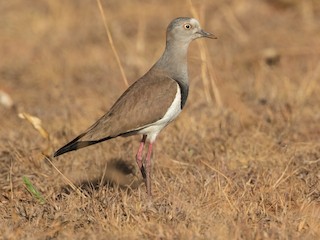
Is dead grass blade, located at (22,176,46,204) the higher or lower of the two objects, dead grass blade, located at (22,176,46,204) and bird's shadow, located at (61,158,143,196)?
the higher

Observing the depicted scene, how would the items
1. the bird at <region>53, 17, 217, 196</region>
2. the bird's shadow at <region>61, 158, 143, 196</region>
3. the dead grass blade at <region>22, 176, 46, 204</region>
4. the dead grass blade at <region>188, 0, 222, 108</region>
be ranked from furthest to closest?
the dead grass blade at <region>188, 0, 222, 108</region>
the bird's shadow at <region>61, 158, 143, 196</region>
the bird at <region>53, 17, 217, 196</region>
the dead grass blade at <region>22, 176, 46, 204</region>

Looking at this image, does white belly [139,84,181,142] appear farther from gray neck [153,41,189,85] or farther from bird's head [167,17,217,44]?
bird's head [167,17,217,44]

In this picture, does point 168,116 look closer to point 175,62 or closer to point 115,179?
point 175,62

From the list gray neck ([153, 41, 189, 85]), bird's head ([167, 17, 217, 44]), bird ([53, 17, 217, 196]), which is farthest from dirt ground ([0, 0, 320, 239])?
bird's head ([167, 17, 217, 44])

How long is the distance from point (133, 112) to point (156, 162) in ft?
2.76

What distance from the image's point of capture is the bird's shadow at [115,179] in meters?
5.84

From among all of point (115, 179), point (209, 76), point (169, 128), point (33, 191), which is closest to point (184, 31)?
point (169, 128)

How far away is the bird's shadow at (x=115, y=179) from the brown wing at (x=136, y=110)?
0.31 metres

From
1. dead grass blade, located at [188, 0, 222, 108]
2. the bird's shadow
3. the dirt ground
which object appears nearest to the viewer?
the dirt ground

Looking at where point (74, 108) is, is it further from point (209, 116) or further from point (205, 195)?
point (205, 195)

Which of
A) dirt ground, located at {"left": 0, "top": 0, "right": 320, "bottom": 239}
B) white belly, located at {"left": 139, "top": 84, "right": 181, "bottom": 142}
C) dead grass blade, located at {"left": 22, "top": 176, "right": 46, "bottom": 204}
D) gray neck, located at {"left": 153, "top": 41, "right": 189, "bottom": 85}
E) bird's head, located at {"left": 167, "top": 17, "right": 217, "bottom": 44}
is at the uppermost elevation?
bird's head, located at {"left": 167, "top": 17, "right": 217, "bottom": 44}

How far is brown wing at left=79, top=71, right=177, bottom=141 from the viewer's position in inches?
224

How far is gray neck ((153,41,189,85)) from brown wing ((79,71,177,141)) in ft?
0.61

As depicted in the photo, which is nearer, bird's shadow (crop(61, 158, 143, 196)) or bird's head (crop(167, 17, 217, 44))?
bird's shadow (crop(61, 158, 143, 196))
